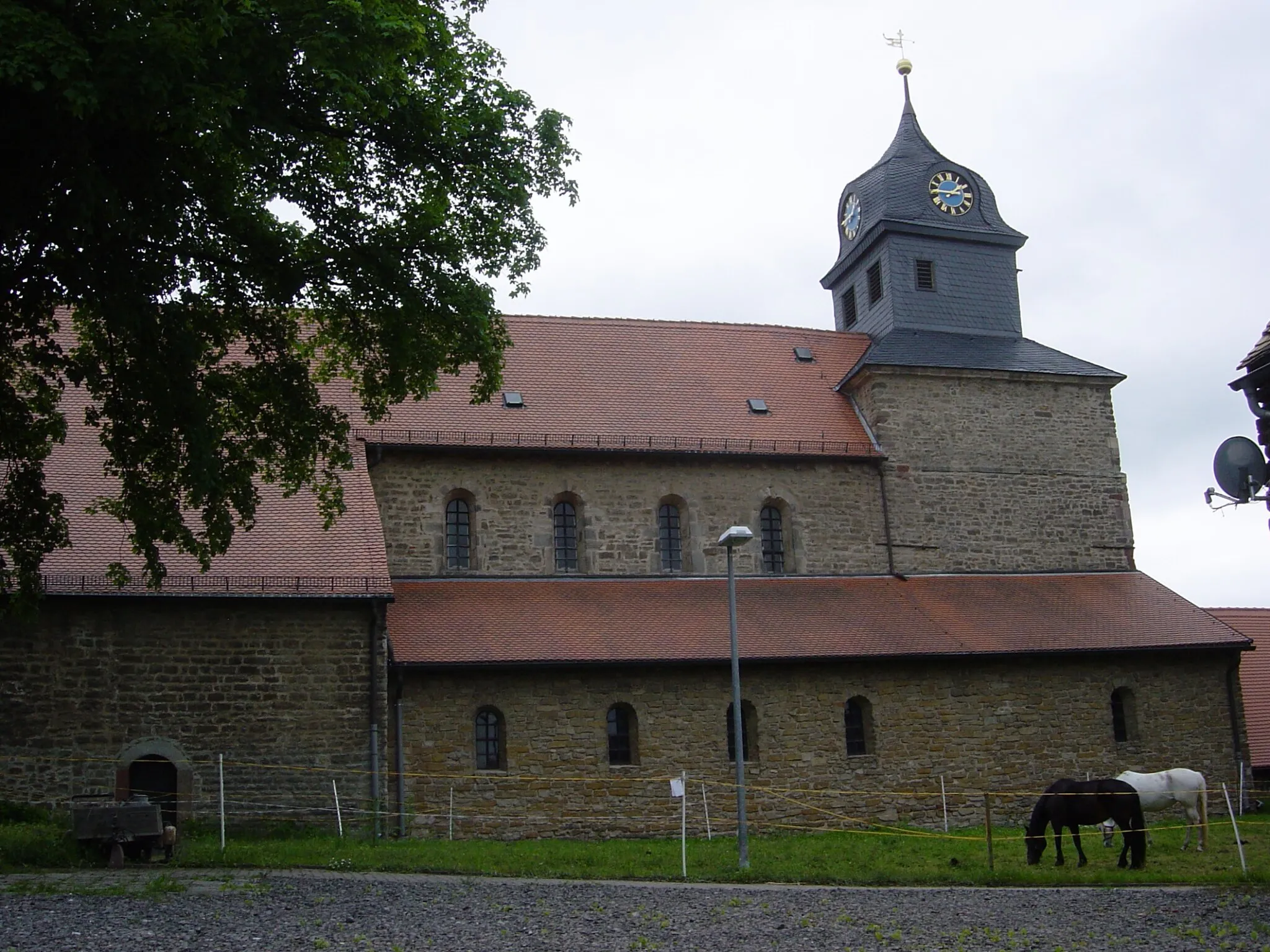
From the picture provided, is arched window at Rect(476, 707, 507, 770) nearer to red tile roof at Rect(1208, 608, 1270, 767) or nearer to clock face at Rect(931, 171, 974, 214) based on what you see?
red tile roof at Rect(1208, 608, 1270, 767)

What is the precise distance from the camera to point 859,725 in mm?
22266

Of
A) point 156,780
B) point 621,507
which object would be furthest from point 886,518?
point 156,780

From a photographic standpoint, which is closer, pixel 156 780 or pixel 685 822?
pixel 685 822

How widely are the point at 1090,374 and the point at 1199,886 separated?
15.0 metres

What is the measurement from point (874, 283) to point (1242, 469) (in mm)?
21013

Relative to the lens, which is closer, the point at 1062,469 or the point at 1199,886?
the point at 1199,886

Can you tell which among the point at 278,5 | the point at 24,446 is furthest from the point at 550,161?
the point at 24,446

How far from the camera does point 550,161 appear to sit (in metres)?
14.3

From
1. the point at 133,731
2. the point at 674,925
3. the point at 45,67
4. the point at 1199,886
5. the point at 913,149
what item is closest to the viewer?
the point at 45,67

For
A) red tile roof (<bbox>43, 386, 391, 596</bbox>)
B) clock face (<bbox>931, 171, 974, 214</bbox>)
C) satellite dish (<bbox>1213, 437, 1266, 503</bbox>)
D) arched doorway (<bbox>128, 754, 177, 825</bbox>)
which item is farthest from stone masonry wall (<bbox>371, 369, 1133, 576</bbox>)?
satellite dish (<bbox>1213, 437, 1266, 503</bbox>)

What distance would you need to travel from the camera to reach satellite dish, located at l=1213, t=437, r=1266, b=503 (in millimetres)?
9305

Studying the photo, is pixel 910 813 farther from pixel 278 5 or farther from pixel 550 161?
pixel 278 5

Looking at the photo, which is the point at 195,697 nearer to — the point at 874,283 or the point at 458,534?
the point at 458,534

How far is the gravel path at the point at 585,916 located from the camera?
10.2 m
